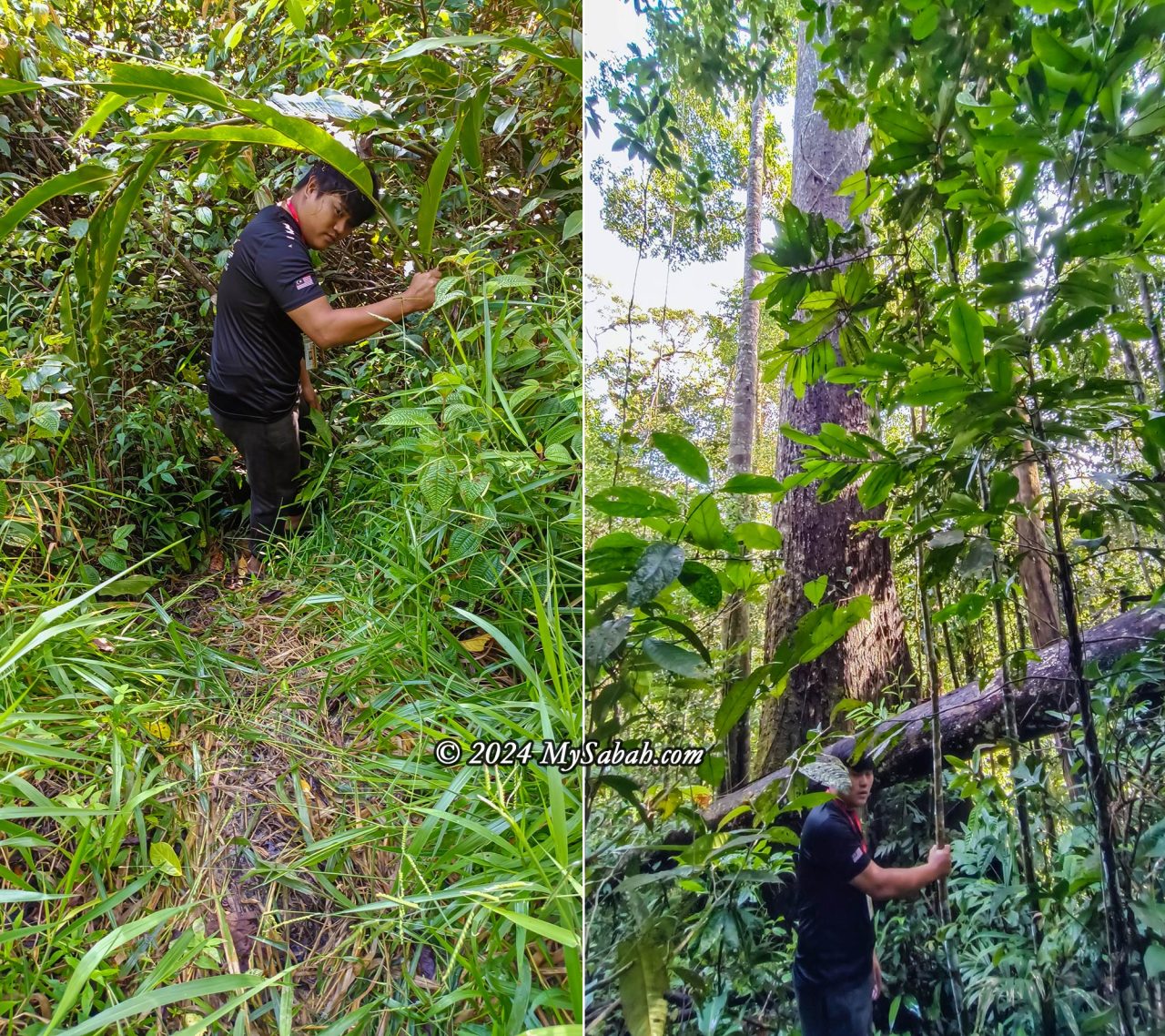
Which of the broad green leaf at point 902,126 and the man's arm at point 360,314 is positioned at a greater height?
the man's arm at point 360,314

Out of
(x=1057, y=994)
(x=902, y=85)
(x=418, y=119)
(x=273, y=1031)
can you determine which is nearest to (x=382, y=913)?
(x=273, y=1031)

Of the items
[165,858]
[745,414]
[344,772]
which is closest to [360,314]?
[344,772]

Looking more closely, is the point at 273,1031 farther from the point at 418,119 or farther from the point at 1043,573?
the point at 418,119

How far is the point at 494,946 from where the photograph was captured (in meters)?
0.71

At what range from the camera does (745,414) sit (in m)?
0.42

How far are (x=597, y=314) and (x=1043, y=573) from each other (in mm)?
287

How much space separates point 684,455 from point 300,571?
117 cm

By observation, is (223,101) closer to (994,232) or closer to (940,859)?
(994,232)

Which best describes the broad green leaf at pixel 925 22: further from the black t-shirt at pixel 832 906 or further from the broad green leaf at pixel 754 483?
the black t-shirt at pixel 832 906

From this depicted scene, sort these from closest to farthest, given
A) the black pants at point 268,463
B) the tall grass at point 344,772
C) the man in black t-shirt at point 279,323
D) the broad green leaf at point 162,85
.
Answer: the tall grass at point 344,772, the broad green leaf at point 162,85, the man in black t-shirt at point 279,323, the black pants at point 268,463

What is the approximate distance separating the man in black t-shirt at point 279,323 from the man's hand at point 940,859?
1.13 metres

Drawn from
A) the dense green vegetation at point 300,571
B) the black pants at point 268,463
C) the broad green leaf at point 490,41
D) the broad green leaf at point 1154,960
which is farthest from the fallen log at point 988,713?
the black pants at point 268,463

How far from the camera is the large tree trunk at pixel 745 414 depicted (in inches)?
15.7

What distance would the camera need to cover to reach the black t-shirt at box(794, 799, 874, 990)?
1.24ft
